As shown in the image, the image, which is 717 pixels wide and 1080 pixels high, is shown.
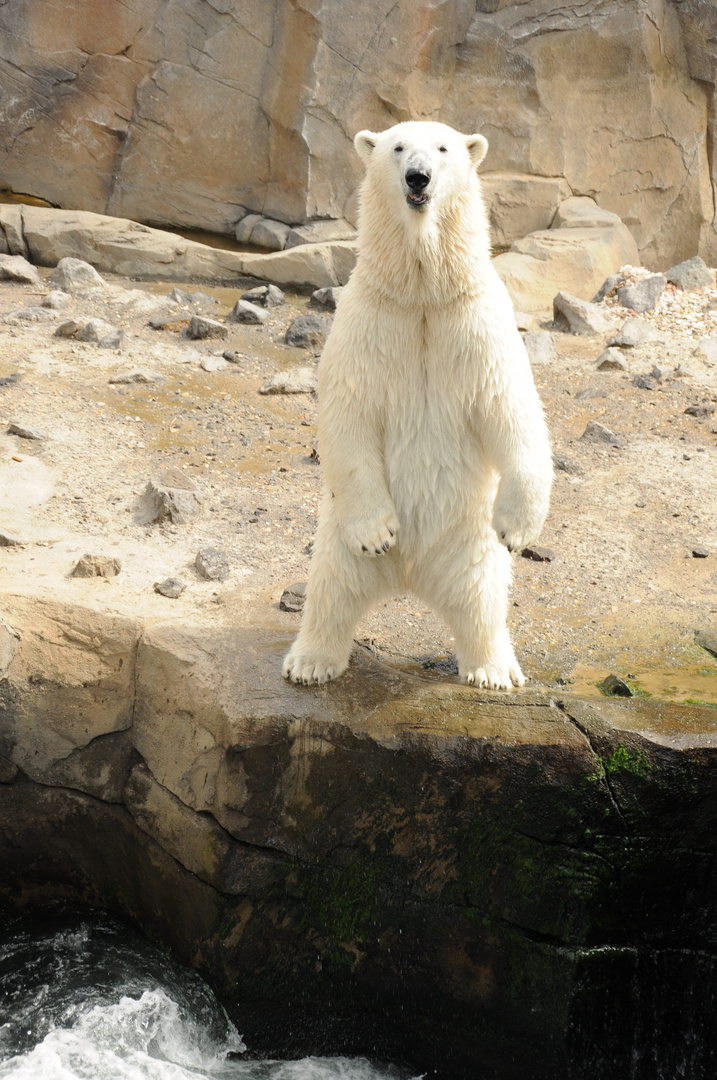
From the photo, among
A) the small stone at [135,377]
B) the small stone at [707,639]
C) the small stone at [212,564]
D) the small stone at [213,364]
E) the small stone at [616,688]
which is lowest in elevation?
the small stone at [212,564]

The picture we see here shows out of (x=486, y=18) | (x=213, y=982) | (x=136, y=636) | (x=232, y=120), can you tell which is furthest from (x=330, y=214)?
(x=213, y=982)

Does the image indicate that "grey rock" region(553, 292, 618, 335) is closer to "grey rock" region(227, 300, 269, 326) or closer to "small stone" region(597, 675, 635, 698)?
"grey rock" region(227, 300, 269, 326)

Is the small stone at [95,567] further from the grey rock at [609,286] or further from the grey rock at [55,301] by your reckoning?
the grey rock at [609,286]

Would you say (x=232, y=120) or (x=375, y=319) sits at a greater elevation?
(x=232, y=120)

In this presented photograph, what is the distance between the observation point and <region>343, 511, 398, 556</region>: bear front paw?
10.3 feet

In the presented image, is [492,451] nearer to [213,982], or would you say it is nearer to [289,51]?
[213,982]

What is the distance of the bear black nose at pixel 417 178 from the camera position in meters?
2.86

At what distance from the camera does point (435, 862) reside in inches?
126

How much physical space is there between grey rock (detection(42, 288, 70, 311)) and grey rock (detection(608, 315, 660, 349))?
427 cm

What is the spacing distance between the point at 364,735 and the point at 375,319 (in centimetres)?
130

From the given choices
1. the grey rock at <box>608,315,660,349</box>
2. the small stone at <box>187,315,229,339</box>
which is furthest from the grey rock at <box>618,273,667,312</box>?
the small stone at <box>187,315,229,339</box>

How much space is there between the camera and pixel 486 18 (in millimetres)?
9305

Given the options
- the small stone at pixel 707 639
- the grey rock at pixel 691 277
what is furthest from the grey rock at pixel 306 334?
the small stone at pixel 707 639

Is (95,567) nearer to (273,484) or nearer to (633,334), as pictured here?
(273,484)
